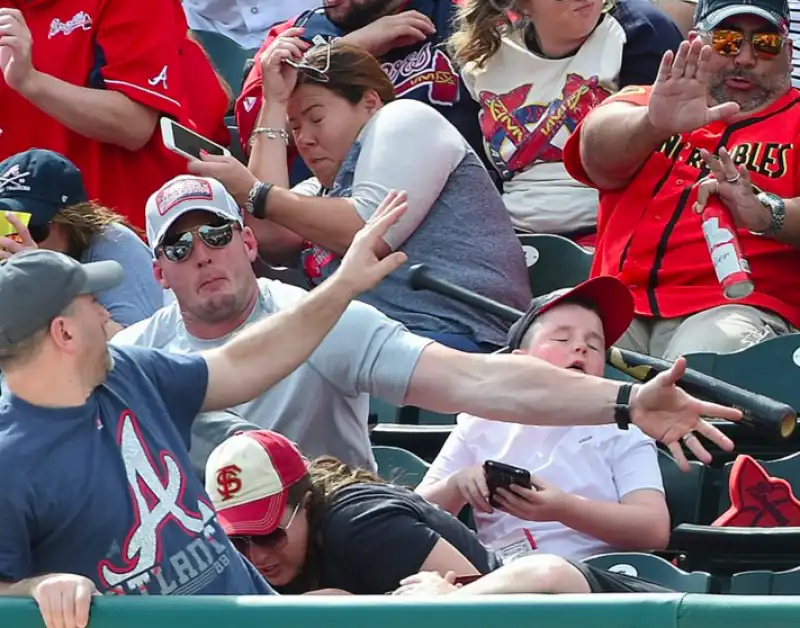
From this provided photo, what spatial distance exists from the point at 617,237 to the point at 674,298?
8.6 inches

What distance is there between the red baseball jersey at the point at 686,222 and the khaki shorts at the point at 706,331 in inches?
1.0

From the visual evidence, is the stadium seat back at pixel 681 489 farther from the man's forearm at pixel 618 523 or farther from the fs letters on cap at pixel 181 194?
the fs letters on cap at pixel 181 194

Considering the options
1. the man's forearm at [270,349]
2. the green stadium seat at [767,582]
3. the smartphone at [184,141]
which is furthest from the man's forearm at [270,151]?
the green stadium seat at [767,582]

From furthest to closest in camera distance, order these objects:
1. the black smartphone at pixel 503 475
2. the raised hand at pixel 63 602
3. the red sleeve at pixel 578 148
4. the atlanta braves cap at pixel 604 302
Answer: the red sleeve at pixel 578 148 → the atlanta braves cap at pixel 604 302 → the black smartphone at pixel 503 475 → the raised hand at pixel 63 602

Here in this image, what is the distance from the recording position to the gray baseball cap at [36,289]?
8.77 feet

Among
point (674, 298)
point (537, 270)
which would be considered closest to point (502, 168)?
point (537, 270)

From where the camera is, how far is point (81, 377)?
269cm

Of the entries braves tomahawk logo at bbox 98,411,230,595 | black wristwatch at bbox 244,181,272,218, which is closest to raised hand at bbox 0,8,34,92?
black wristwatch at bbox 244,181,272,218

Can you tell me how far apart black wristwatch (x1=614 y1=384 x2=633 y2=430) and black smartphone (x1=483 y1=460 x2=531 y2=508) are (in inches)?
13.5

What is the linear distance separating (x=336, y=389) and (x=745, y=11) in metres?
1.47

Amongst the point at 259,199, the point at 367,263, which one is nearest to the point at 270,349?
the point at 367,263

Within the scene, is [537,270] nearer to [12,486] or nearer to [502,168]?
[502,168]

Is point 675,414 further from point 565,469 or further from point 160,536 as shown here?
point 160,536

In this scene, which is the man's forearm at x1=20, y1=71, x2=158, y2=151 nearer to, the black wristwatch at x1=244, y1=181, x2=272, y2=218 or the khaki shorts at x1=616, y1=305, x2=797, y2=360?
the black wristwatch at x1=244, y1=181, x2=272, y2=218
